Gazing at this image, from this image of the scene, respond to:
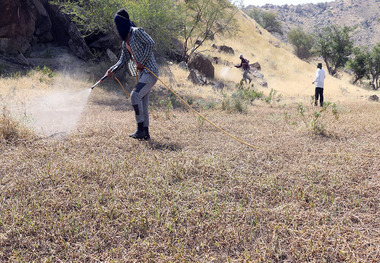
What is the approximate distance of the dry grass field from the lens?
86.7 inches

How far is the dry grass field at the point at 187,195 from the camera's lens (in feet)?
7.22

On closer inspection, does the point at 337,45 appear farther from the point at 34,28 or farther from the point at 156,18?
the point at 34,28

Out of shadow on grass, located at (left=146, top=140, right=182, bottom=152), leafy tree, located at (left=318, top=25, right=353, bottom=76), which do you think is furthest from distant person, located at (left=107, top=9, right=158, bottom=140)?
leafy tree, located at (left=318, top=25, right=353, bottom=76)

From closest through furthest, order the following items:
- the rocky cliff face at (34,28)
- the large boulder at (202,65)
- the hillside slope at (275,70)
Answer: the rocky cliff face at (34,28), the large boulder at (202,65), the hillside slope at (275,70)

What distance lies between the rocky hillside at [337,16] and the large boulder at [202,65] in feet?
243

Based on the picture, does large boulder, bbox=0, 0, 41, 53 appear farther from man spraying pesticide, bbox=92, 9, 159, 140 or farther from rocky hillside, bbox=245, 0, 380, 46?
rocky hillside, bbox=245, 0, 380, 46

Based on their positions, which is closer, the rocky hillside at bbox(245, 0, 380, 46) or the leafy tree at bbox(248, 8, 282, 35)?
the leafy tree at bbox(248, 8, 282, 35)

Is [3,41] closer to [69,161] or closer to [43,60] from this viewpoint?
[43,60]

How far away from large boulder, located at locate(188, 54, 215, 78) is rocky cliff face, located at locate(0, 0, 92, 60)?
6.38 m

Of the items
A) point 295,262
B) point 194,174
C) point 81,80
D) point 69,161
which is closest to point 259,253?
point 295,262

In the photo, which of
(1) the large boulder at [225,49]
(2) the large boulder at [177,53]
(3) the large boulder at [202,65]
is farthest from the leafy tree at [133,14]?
(1) the large boulder at [225,49]

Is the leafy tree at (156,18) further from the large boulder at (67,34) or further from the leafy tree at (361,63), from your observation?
the leafy tree at (361,63)

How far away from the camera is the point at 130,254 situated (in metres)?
2.12

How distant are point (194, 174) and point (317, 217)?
1497 mm
